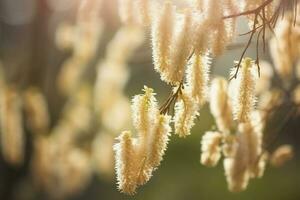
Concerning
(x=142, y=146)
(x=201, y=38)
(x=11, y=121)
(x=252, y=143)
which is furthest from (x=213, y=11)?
(x=11, y=121)

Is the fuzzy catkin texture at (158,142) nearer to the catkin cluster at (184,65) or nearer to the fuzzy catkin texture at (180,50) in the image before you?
the catkin cluster at (184,65)

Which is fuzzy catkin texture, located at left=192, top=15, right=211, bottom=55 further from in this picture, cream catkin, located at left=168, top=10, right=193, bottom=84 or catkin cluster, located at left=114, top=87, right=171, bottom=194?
catkin cluster, located at left=114, top=87, right=171, bottom=194

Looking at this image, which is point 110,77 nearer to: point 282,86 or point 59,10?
point 59,10

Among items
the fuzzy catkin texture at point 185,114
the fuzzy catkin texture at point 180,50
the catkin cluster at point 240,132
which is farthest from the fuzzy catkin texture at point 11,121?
the fuzzy catkin texture at point 180,50

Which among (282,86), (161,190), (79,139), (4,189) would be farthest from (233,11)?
(161,190)

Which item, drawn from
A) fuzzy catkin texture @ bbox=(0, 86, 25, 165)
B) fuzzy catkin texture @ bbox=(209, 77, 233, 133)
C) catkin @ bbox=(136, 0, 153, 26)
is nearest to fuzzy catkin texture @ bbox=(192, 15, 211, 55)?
catkin @ bbox=(136, 0, 153, 26)

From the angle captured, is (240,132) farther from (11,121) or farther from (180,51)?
(11,121)

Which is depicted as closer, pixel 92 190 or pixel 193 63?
pixel 193 63
